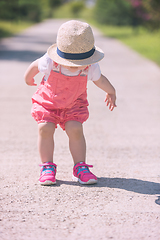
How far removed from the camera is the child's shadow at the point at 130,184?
117 inches

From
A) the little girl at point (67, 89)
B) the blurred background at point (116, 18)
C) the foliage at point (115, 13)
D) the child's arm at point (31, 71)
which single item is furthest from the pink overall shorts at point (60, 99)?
the foliage at point (115, 13)

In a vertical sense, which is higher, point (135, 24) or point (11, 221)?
point (135, 24)

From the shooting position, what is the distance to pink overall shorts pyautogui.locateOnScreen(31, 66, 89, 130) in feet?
10.1

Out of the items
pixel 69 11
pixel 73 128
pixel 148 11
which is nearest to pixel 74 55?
pixel 73 128

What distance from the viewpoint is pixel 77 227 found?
2348mm

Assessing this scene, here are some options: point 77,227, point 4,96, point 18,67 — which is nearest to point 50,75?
point 77,227

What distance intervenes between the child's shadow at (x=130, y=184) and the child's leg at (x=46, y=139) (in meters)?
0.23

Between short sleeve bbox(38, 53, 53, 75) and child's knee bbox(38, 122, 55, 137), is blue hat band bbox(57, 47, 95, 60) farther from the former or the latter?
child's knee bbox(38, 122, 55, 137)

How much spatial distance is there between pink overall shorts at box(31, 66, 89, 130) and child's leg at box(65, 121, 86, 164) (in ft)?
0.18

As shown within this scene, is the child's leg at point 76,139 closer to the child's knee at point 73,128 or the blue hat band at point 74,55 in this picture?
the child's knee at point 73,128

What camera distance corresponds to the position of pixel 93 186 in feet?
10.00

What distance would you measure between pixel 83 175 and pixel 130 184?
38 cm

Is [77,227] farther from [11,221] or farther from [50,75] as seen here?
[50,75]

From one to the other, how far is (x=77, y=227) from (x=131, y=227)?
33cm
